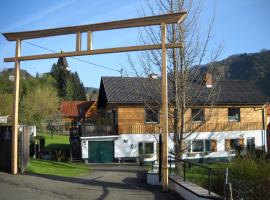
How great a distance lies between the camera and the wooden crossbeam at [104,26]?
46.2ft

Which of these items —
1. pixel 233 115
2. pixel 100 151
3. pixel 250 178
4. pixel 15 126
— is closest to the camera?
pixel 250 178

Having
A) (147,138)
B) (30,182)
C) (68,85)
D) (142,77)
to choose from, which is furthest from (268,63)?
(30,182)

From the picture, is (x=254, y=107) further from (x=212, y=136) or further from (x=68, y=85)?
(x=68, y=85)

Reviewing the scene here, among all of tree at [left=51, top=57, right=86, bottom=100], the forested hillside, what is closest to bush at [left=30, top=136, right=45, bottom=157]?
tree at [left=51, top=57, right=86, bottom=100]

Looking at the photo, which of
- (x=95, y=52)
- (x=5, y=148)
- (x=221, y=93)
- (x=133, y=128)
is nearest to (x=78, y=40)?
(x=95, y=52)

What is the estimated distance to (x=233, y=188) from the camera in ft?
36.0

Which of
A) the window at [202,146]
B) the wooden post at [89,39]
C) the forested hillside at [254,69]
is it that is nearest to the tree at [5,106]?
the window at [202,146]

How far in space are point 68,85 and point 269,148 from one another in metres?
61.5

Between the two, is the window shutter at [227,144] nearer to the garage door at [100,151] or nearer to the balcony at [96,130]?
the balcony at [96,130]

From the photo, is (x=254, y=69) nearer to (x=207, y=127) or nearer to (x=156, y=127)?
(x=207, y=127)

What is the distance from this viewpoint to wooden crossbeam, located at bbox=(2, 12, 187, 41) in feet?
46.2

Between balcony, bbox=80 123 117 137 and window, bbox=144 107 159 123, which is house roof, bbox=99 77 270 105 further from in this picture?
balcony, bbox=80 123 117 137

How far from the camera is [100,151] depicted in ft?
120

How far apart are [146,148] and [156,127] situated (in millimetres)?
2195
